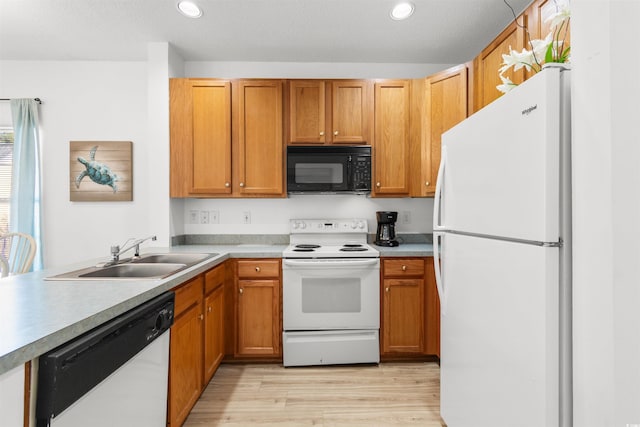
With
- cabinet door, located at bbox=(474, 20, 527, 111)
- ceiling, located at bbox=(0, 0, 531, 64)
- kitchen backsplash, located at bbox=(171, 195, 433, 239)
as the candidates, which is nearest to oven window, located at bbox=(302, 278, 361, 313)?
kitchen backsplash, located at bbox=(171, 195, 433, 239)

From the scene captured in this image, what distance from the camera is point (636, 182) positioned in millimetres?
704

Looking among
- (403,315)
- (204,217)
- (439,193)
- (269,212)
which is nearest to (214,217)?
(204,217)

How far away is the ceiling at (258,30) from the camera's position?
83.8 inches

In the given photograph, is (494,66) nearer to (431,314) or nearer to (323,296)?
(431,314)

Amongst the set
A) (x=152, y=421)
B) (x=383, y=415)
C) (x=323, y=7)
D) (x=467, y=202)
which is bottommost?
(x=383, y=415)

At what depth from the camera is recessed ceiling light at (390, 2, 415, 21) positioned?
211cm

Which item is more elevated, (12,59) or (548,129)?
(12,59)

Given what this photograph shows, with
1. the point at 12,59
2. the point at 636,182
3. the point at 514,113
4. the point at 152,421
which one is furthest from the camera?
the point at 12,59

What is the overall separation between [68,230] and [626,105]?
12.6 ft

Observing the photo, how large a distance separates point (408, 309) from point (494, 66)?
1.89 metres

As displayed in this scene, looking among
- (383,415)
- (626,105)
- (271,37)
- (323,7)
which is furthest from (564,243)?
(271,37)

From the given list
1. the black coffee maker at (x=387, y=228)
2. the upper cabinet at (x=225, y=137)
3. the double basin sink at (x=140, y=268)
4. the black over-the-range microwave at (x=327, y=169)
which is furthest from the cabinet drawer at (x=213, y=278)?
the black coffee maker at (x=387, y=228)

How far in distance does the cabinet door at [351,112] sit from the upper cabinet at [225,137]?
1.56 feet

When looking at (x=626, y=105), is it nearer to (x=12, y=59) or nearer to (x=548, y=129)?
(x=548, y=129)
